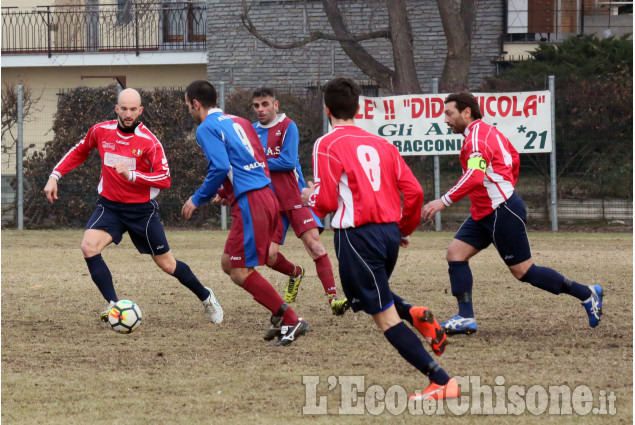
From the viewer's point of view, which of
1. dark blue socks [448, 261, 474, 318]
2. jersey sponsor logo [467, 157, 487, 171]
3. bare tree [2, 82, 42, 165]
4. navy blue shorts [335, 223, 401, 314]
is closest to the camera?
navy blue shorts [335, 223, 401, 314]

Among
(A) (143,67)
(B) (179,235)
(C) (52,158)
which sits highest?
(A) (143,67)

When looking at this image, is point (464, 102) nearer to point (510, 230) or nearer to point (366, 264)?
point (510, 230)

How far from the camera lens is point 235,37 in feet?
83.0

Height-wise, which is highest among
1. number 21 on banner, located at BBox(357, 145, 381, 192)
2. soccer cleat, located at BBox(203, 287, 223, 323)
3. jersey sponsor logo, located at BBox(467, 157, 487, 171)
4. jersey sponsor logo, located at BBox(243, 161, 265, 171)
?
number 21 on banner, located at BBox(357, 145, 381, 192)

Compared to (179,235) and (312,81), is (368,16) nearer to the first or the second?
(312,81)

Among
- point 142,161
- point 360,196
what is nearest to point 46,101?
point 142,161

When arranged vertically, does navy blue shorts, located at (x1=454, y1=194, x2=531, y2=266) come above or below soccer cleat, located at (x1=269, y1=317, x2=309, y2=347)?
above

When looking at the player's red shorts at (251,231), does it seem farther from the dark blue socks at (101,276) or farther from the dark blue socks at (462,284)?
the dark blue socks at (462,284)

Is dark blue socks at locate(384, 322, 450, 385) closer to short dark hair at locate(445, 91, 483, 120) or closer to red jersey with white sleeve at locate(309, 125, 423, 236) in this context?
red jersey with white sleeve at locate(309, 125, 423, 236)

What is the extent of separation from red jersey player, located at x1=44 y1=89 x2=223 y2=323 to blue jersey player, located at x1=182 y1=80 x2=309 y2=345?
34.9 inches

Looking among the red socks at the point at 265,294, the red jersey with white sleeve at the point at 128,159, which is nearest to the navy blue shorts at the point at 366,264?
the red socks at the point at 265,294

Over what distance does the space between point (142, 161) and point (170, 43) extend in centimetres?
1960

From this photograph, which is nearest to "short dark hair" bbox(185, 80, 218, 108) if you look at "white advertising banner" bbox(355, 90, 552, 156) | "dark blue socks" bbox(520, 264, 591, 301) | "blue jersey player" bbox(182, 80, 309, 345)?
"blue jersey player" bbox(182, 80, 309, 345)

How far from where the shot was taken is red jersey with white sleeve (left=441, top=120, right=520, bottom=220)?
7.10 metres
